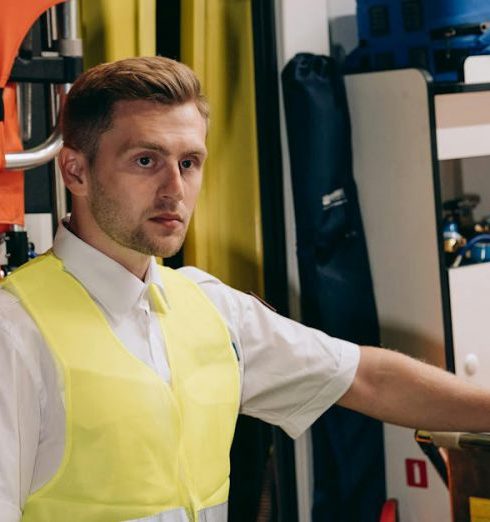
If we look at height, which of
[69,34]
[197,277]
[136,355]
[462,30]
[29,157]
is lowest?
[136,355]

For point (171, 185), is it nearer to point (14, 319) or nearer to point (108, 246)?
point (108, 246)

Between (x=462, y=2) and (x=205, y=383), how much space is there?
1.70m

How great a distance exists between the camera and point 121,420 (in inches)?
70.5

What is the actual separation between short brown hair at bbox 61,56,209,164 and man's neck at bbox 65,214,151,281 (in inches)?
4.7

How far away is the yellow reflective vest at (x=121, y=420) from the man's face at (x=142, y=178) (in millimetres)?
135

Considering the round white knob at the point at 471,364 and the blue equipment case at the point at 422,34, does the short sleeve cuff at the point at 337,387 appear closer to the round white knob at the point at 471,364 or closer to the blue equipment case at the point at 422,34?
the round white knob at the point at 471,364

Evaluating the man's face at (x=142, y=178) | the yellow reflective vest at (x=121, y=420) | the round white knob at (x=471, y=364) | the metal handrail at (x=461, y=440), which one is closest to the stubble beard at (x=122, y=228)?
the man's face at (x=142, y=178)

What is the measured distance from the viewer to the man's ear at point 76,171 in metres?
1.86

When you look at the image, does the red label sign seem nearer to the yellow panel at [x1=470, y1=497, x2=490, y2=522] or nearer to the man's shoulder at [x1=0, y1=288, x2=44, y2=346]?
the yellow panel at [x1=470, y1=497, x2=490, y2=522]

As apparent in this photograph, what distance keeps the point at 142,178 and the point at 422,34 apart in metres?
1.65

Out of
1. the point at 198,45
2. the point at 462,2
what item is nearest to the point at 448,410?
the point at 198,45

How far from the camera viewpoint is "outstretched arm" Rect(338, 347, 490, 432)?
2.10 m

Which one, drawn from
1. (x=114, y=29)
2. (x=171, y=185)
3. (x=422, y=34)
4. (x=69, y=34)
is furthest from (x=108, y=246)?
(x=422, y=34)

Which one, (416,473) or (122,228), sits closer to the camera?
(122,228)
